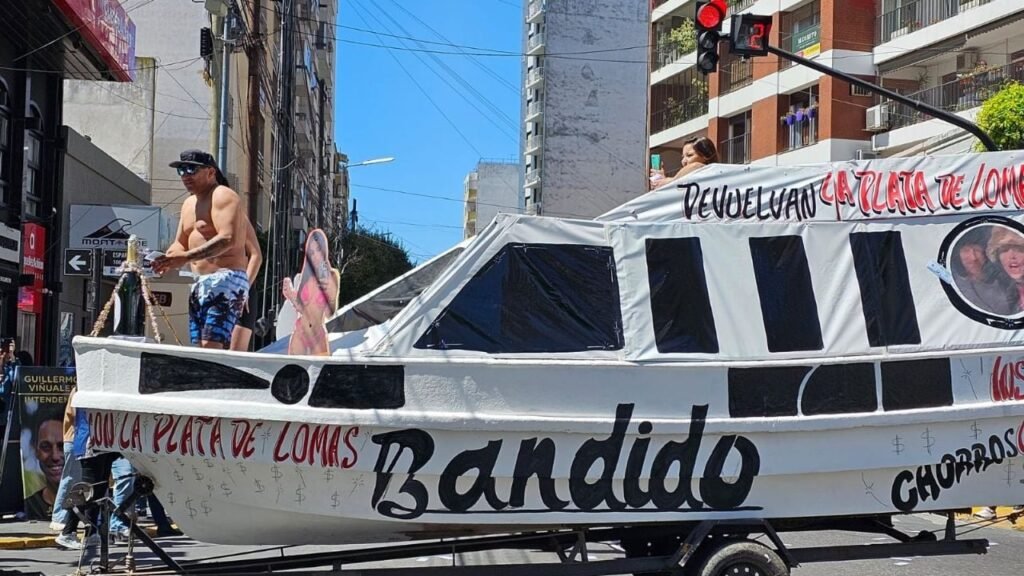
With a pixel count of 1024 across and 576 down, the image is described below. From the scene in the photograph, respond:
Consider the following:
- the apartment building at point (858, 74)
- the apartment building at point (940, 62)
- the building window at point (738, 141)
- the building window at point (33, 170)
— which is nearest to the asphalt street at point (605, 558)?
the building window at point (33, 170)

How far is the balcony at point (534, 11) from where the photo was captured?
276 feet

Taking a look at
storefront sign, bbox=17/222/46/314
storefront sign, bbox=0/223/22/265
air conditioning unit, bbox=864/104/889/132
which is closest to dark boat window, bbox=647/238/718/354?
storefront sign, bbox=0/223/22/265

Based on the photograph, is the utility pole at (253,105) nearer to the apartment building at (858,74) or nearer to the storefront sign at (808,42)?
the apartment building at (858,74)

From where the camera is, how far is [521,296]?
19.7 feet

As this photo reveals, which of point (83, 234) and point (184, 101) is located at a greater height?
point (184, 101)

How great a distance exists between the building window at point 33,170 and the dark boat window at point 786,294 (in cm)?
1657

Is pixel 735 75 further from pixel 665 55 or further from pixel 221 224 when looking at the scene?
pixel 221 224

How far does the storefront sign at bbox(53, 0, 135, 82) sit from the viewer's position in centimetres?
1849

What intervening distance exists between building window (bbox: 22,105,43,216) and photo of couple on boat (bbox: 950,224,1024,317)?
56.3ft

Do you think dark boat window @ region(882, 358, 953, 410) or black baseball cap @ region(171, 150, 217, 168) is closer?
dark boat window @ region(882, 358, 953, 410)

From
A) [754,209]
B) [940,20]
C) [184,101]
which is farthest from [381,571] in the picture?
[184,101]

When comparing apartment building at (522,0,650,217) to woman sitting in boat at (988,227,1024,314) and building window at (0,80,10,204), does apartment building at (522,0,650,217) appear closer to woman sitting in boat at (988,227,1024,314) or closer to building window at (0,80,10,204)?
building window at (0,80,10,204)

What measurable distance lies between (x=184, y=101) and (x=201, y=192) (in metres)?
29.6

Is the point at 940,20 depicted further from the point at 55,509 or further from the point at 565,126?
the point at 565,126
